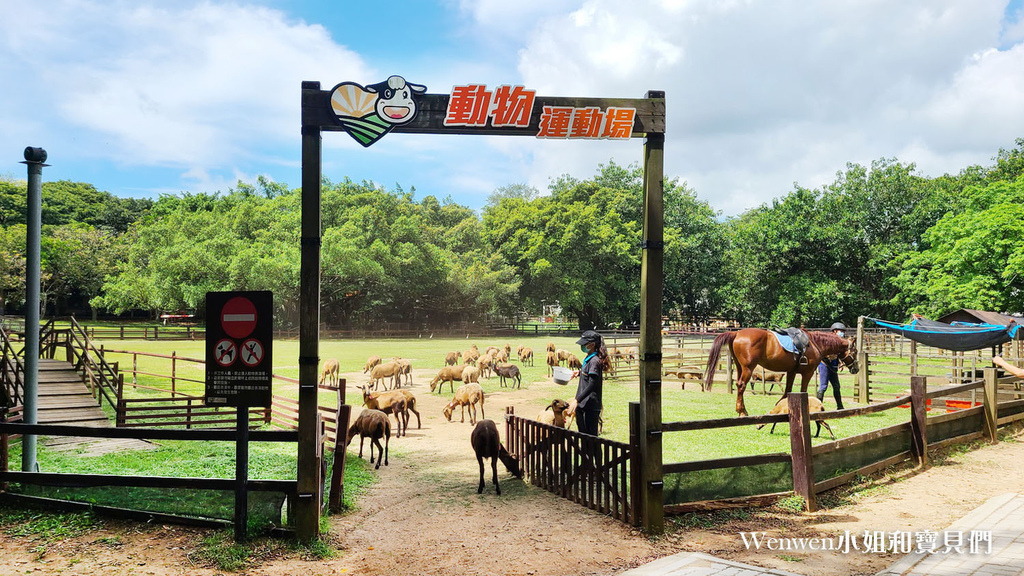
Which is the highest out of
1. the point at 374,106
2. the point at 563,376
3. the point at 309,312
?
the point at 374,106

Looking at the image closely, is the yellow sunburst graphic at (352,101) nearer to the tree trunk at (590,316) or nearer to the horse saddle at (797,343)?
the horse saddle at (797,343)

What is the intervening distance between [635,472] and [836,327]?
43.7 feet

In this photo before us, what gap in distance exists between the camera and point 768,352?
1418cm

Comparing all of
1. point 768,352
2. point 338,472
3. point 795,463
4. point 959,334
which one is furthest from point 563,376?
point 959,334

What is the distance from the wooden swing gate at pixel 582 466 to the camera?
621 centimetres

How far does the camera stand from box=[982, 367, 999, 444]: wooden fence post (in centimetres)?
1048

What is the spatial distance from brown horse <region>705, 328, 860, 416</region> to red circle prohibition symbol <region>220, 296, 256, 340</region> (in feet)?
34.4

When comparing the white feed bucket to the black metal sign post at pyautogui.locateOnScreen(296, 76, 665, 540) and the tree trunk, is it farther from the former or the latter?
the tree trunk

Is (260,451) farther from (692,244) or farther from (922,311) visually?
(692,244)

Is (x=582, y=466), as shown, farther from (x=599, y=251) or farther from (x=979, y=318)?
(x=599, y=251)

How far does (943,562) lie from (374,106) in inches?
235

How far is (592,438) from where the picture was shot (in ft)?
22.3

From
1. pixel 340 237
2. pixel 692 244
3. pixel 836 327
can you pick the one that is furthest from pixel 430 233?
pixel 836 327

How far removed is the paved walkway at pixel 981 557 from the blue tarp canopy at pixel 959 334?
884 cm
